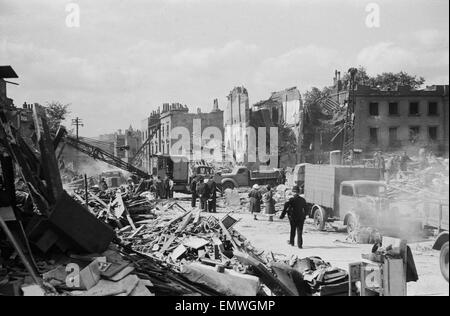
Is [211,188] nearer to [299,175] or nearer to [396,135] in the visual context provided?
[299,175]

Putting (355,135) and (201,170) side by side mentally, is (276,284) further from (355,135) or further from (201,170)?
(201,170)

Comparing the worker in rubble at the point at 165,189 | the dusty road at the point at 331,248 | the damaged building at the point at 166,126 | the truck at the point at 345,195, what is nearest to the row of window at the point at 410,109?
the truck at the point at 345,195

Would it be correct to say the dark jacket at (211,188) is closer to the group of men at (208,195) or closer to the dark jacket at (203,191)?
the group of men at (208,195)

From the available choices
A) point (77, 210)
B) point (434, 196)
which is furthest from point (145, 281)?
point (434, 196)

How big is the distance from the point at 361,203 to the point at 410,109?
3393 millimetres

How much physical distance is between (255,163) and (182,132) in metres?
8.12

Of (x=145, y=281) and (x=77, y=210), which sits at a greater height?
(x=77, y=210)

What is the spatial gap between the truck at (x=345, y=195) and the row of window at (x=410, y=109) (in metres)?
1.85

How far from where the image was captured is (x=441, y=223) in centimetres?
716

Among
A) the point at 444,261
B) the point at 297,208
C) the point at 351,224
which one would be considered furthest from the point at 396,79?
the point at 444,261

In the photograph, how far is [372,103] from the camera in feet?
39.4

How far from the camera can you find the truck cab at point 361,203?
10.9 metres

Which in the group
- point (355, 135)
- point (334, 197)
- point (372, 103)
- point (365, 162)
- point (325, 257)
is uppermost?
point (372, 103)

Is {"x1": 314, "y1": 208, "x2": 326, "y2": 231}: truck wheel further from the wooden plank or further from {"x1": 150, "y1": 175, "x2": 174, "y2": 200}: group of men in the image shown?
{"x1": 150, "y1": 175, "x2": 174, "y2": 200}: group of men
